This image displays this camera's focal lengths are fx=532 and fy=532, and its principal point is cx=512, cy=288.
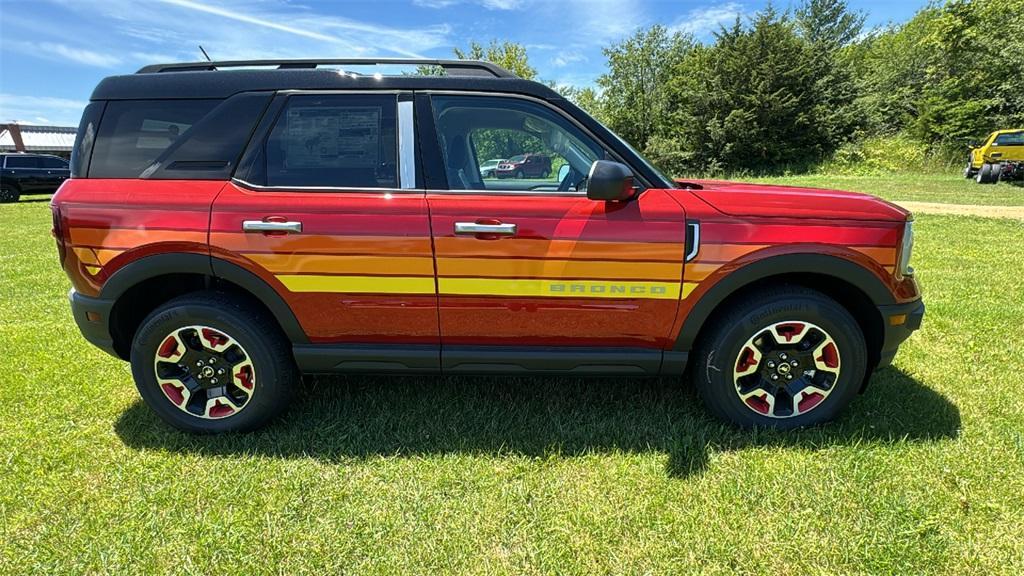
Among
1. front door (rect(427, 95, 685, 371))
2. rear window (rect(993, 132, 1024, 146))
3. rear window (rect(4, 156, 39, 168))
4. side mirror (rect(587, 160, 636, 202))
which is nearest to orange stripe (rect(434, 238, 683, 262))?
front door (rect(427, 95, 685, 371))

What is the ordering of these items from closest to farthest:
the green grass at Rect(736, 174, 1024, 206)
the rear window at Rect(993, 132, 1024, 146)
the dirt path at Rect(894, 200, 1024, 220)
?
the dirt path at Rect(894, 200, 1024, 220) < the green grass at Rect(736, 174, 1024, 206) < the rear window at Rect(993, 132, 1024, 146)

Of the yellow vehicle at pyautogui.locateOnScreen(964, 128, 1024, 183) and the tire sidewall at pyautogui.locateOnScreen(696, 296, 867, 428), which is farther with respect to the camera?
the yellow vehicle at pyautogui.locateOnScreen(964, 128, 1024, 183)

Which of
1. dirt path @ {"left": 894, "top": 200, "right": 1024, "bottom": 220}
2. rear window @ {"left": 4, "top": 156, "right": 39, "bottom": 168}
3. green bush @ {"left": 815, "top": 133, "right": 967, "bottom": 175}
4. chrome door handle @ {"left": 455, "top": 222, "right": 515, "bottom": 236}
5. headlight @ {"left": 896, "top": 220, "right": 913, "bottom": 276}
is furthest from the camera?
green bush @ {"left": 815, "top": 133, "right": 967, "bottom": 175}

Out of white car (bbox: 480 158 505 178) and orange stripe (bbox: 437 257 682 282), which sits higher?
white car (bbox: 480 158 505 178)

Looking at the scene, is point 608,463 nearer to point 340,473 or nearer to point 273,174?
point 340,473

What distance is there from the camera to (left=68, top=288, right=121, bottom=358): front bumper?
266cm

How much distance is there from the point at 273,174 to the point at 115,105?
2.78ft

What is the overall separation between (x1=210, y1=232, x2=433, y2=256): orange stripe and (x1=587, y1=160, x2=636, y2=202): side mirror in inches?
31.5

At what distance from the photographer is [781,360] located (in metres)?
2.72

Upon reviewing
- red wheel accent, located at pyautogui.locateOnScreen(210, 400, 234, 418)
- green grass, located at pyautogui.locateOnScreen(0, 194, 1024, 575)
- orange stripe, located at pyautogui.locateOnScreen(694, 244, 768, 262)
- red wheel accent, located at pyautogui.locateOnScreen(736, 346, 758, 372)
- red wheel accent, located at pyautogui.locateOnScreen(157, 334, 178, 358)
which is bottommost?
green grass, located at pyautogui.locateOnScreen(0, 194, 1024, 575)

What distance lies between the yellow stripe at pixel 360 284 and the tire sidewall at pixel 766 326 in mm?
1481

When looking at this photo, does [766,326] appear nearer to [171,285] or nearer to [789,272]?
[789,272]

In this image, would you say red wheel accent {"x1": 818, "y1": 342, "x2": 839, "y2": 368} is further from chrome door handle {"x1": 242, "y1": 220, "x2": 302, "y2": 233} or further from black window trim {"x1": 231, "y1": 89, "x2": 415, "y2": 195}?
chrome door handle {"x1": 242, "y1": 220, "x2": 302, "y2": 233}

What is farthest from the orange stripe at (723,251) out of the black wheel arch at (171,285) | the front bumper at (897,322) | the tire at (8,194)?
the tire at (8,194)
